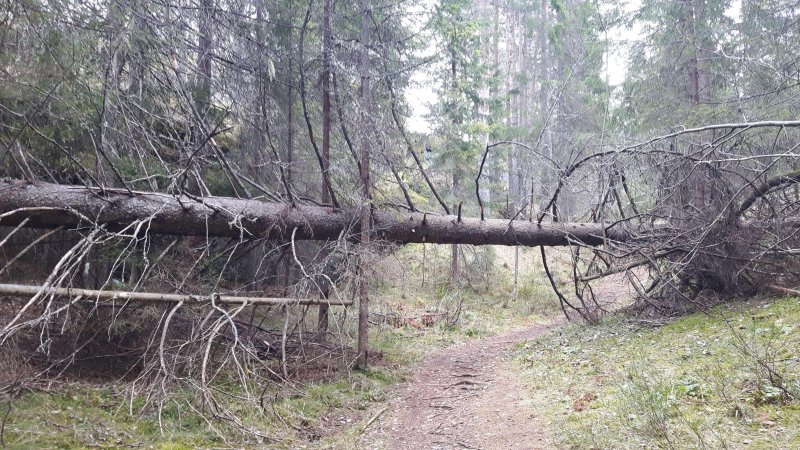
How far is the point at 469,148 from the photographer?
15.9 m

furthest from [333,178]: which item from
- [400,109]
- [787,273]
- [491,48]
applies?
[491,48]

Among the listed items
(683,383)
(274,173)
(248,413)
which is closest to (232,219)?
(274,173)

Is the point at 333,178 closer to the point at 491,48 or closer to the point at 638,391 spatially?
the point at 638,391

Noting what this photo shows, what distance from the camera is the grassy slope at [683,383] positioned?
3.99m

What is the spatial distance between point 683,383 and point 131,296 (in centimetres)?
663

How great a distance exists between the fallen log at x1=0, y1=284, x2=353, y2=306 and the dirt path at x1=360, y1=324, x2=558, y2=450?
1963 mm

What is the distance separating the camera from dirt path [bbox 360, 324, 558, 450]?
18.0 feet

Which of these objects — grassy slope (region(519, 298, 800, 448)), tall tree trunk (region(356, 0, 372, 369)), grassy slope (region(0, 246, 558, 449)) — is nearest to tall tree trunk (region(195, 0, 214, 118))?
tall tree trunk (region(356, 0, 372, 369))

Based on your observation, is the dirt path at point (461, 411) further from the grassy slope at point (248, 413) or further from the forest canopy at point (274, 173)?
the forest canopy at point (274, 173)

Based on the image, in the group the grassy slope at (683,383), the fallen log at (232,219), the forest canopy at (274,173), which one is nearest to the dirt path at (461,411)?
the grassy slope at (683,383)

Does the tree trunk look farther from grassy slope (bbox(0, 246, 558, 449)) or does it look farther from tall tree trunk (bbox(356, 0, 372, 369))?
grassy slope (bbox(0, 246, 558, 449))

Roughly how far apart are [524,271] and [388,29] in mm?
12465

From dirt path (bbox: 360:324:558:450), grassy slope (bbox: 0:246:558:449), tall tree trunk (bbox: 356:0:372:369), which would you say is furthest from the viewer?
tall tree trunk (bbox: 356:0:372:369)

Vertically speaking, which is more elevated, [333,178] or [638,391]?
[333,178]
